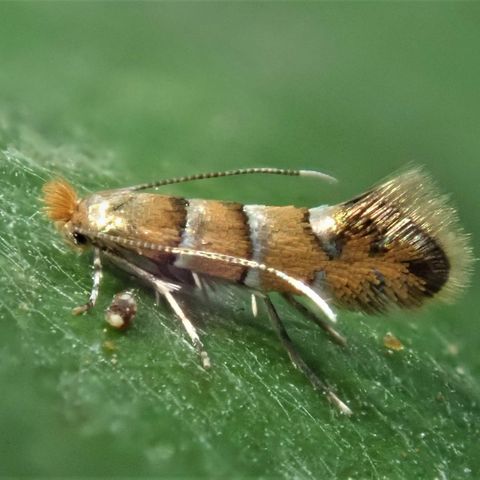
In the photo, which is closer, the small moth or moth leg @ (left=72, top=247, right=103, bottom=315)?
moth leg @ (left=72, top=247, right=103, bottom=315)


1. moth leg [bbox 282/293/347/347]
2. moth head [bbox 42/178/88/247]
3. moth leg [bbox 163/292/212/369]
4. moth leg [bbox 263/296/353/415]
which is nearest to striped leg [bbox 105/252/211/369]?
moth leg [bbox 163/292/212/369]

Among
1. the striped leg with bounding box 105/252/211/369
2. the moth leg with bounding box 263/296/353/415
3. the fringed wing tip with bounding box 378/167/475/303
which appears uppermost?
the fringed wing tip with bounding box 378/167/475/303

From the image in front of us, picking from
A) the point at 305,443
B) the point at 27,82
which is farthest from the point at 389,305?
the point at 27,82

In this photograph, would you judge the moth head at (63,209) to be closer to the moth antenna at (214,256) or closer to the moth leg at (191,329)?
the moth antenna at (214,256)

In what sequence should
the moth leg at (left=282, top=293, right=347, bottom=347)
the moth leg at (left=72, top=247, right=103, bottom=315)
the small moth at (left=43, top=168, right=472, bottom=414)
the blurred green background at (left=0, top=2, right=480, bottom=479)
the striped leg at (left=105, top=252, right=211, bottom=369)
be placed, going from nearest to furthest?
the blurred green background at (left=0, top=2, right=480, bottom=479) → the moth leg at (left=72, top=247, right=103, bottom=315) → the striped leg at (left=105, top=252, right=211, bottom=369) → the small moth at (left=43, top=168, right=472, bottom=414) → the moth leg at (left=282, top=293, right=347, bottom=347)

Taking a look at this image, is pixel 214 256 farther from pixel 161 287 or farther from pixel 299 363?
pixel 299 363

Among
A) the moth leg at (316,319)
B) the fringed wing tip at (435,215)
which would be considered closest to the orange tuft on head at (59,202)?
the moth leg at (316,319)

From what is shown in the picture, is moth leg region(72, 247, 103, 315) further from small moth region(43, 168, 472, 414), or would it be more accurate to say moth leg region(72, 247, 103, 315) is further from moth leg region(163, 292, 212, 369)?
moth leg region(163, 292, 212, 369)
